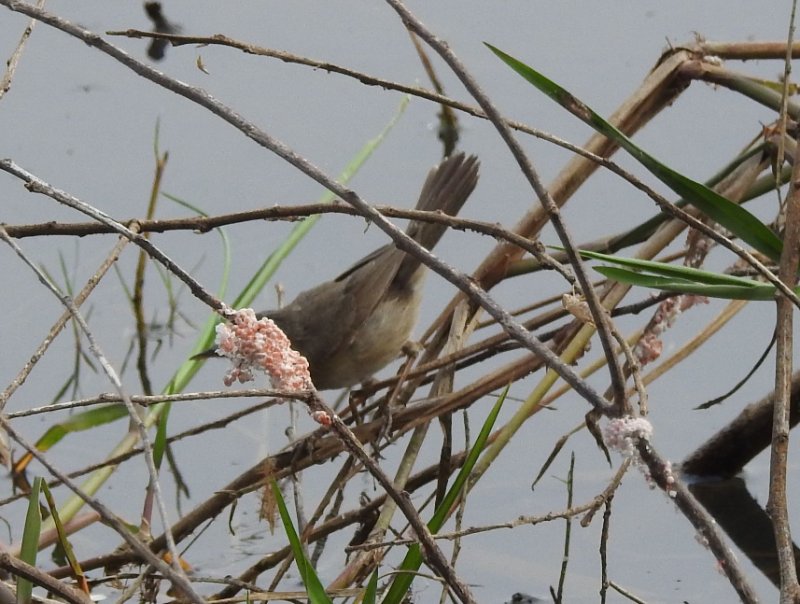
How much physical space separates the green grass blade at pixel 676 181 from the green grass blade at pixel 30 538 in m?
1.05

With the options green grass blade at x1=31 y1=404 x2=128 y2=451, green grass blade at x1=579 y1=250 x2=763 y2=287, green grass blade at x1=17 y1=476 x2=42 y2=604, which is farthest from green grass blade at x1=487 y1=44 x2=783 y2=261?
green grass blade at x1=31 y1=404 x2=128 y2=451

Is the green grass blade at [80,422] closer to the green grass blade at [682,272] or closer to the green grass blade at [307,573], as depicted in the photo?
the green grass blade at [307,573]

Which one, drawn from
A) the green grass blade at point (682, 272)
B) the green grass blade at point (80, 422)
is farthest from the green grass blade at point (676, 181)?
the green grass blade at point (80, 422)

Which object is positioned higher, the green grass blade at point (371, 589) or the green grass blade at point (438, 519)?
the green grass blade at point (438, 519)

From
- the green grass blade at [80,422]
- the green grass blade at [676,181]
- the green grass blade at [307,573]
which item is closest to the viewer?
the green grass blade at [307,573]

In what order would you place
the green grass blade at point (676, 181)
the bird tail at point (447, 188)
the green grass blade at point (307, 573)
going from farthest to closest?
1. the bird tail at point (447, 188)
2. the green grass blade at point (676, 181)
3. the green grass blade at point (307, 573)

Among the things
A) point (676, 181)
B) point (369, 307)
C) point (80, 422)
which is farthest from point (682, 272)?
point (369, 307)

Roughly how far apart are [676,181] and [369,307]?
2.11 metres

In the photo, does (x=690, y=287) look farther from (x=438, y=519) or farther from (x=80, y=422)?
(x=80, y=422)

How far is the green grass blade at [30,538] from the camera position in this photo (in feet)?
6.64

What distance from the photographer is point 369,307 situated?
416cm

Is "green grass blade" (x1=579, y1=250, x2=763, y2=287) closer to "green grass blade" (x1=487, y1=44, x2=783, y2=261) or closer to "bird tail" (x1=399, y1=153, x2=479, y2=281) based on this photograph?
"green grass blade" (x1=487, y1=44, x2=783, y2=261)

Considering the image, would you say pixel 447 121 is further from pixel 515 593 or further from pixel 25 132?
pixel 515 593

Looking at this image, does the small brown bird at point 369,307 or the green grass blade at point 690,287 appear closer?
the green grass blade at point 690,287
